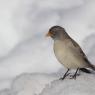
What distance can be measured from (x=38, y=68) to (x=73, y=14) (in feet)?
13.5

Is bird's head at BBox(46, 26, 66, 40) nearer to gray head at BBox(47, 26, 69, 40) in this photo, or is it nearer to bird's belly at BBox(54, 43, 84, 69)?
gray head at BBox(47, 26, 69, 40)

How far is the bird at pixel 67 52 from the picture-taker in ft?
26.4

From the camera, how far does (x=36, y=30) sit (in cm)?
1510

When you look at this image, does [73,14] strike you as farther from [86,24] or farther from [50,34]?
[50,34]

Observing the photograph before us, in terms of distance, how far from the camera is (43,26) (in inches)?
595

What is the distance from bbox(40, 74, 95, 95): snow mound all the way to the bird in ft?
1.32

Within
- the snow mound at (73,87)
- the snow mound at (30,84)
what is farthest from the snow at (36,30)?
the snow mound at (73,87)

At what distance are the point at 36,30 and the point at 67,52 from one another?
7051 mm

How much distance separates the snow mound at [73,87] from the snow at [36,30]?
9.16ft

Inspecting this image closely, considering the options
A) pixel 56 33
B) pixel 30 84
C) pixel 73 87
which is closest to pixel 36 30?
pixel 56 33

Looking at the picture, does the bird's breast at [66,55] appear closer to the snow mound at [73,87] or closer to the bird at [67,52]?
the bird at [67,52]

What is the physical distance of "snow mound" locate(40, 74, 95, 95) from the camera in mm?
6852

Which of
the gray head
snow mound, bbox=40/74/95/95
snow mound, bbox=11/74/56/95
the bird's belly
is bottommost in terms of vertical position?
snow mound, bbox=40/74/95/95

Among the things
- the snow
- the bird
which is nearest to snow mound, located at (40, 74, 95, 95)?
the bird
